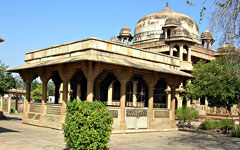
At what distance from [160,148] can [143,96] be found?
18.3 metres

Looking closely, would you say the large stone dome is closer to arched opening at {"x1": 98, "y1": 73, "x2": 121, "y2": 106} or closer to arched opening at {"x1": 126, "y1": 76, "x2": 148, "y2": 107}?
arched opening at {"x1": 126, "y1": 76, "x2": 148, "y2": 107}

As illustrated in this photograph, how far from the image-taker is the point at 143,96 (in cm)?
2875

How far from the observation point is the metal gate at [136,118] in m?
15.0

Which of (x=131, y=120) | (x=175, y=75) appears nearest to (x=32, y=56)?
(x=131, y=120)

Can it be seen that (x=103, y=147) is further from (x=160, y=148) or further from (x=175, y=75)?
(x=175, y=75)

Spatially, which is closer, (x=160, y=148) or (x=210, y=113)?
(x=160, y=148)

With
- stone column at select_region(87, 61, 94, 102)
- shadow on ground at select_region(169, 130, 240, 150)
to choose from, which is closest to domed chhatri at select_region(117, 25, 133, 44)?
shadow on ground at select_region(169, 130, 240, 150)

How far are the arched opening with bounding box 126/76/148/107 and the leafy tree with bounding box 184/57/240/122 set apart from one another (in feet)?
26.6

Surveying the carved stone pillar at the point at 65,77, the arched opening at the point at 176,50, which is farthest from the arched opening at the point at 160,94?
the carved stone pillar at the point at 65,77

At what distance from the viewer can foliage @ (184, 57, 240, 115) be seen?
16.3 meters

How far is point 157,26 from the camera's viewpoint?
129ft

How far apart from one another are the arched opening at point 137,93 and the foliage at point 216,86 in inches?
320

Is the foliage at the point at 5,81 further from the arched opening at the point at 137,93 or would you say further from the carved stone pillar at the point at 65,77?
the arched opening at the point at 137,93

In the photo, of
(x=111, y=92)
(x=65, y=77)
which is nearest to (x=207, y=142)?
(x=65, y=77)
